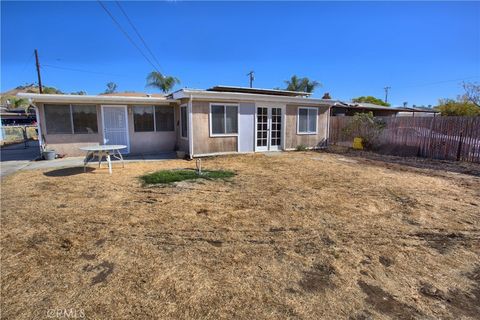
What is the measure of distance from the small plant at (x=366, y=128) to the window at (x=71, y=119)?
1234 cm

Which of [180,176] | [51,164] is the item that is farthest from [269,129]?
[51,164]

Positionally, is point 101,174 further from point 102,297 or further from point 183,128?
point 102,297

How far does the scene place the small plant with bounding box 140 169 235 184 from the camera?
6246mm

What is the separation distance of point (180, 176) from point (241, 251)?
3968 mm

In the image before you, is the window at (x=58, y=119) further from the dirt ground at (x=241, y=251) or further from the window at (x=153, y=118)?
the dirt ground at (x=241, y=251)

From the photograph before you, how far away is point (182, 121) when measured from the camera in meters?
10.7

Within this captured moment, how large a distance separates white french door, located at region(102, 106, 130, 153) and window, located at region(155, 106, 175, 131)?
1.26 metres

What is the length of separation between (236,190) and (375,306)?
3.59 meters

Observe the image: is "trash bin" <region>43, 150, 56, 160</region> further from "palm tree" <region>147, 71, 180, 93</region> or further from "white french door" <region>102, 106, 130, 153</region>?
"palm tree" <region>147, 71, 180, 93</region>

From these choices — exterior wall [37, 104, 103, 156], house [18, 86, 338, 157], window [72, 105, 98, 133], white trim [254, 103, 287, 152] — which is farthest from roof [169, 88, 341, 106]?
exterior wall [37, 104, 103, 156]

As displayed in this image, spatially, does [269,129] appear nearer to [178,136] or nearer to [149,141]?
[178,136]

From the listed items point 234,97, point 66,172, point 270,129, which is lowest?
point 66,172

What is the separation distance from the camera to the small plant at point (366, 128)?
41.4 ft

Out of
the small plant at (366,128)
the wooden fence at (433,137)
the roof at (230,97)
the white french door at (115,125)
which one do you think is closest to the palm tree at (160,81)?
the white french door at (115,125)
